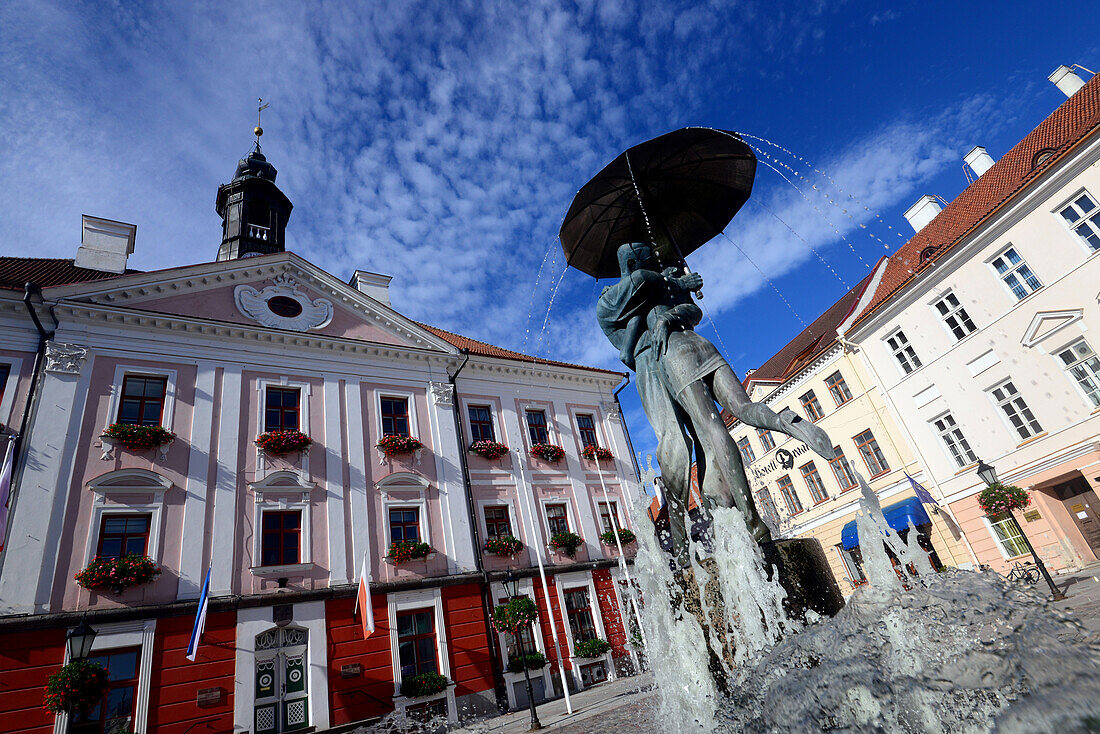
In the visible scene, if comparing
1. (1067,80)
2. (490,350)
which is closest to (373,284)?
(490,350)

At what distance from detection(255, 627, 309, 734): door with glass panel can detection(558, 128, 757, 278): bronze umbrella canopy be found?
12439 mm

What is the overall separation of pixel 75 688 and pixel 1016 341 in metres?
26.1

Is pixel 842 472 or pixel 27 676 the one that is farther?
pixel 842 472

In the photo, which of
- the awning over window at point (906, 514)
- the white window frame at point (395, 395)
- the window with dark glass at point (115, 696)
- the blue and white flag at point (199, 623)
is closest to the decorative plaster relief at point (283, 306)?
the white window frame at point (395, 395)

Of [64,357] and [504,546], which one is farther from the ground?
[64,357]

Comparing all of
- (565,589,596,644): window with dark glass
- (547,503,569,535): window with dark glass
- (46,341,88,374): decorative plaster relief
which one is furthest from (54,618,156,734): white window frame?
(547,503,569,535): window with dark glass

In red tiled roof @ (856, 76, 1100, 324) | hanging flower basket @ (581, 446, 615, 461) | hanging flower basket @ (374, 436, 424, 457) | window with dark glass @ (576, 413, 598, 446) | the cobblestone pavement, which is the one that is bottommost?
the cobblestone pavement

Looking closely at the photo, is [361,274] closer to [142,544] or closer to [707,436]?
[142,544]

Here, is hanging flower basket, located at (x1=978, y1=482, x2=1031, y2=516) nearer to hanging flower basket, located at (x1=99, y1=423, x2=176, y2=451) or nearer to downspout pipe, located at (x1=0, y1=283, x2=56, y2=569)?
hanging flower basket, located at (x1=99, y1=423, x2=176, y2=451)

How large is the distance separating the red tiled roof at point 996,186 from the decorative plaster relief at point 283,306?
21.8 m

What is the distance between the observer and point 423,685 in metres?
13.8

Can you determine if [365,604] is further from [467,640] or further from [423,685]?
[467,640]

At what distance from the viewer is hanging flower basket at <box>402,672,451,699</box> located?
13703 mm

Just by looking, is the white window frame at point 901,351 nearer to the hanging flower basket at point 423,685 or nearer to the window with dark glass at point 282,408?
the hanging flower basket at point 423,685
